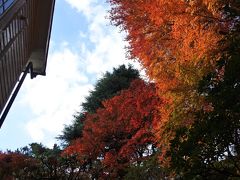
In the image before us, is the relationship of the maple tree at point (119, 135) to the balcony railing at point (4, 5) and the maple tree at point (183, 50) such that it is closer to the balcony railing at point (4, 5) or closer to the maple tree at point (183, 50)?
the maple tree at point (183, 50)

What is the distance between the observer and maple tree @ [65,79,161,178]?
83.9 feet

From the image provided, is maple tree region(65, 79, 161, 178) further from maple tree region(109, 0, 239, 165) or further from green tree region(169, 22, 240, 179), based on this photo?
green tree region(169, 22, 240, 179)

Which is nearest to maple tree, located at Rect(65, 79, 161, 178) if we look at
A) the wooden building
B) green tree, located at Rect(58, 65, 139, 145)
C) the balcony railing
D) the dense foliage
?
the dense foliage

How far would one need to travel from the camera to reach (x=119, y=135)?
98.5 ft

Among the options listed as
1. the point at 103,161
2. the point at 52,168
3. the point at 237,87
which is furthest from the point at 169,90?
the point at 103,161

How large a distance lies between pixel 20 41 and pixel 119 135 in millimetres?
18526

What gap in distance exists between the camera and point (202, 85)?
10.1 meters

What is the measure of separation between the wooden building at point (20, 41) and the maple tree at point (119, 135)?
10021mm

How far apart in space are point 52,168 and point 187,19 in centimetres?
1053

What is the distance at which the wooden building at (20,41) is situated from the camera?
10.5 meters

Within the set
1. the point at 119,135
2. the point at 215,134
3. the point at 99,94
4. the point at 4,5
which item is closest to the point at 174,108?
the point at 215,134

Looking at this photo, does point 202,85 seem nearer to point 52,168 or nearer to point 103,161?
point 52,168

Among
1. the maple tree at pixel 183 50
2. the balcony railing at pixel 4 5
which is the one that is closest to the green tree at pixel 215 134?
the maple tree at pixel 183 50

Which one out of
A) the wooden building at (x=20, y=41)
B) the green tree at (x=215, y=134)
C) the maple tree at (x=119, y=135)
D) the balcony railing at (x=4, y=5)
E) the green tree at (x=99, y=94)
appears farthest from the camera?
the green tree at (x=99, y=94)
